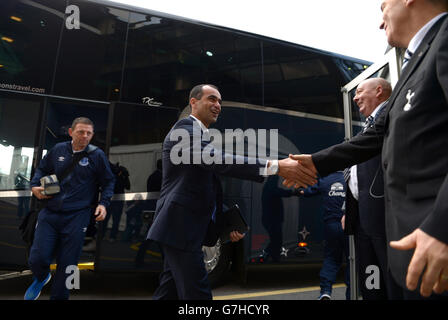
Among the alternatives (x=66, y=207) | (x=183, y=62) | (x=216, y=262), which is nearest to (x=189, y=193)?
(x=66, y=207)

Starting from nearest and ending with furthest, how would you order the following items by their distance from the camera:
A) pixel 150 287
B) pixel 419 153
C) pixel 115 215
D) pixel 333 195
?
pixel 419 153
pixel 115 215
pixel 333 195
pixel 150 287

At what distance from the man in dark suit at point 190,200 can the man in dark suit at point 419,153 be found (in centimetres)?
115

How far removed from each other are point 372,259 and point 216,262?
237 centimetres

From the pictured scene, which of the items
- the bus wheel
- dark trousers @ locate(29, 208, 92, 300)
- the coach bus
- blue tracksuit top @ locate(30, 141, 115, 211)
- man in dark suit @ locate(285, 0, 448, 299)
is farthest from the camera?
the bus wheel

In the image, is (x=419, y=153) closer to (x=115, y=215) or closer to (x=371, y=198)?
(x=371, y=198)

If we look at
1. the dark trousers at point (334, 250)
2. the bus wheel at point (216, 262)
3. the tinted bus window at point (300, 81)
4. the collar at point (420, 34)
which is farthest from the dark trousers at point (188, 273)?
the tinted bus window at point (300, 81)

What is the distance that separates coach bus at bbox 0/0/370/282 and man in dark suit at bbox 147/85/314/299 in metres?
1.84

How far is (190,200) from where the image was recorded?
2.27 m

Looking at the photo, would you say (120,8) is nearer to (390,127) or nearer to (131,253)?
(131,253)

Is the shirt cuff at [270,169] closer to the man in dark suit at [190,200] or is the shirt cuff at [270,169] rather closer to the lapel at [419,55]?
the man in dark suit at [190,200]

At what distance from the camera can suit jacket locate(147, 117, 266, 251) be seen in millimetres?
2211

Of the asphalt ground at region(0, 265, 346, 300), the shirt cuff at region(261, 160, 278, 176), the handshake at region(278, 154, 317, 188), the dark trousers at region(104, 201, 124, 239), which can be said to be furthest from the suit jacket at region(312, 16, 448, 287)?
the asphalt ground at region(0, 265, 346, 300)

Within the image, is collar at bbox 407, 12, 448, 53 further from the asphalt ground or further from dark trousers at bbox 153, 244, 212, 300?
the asphalt ground

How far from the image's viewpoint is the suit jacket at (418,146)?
3.67ft
